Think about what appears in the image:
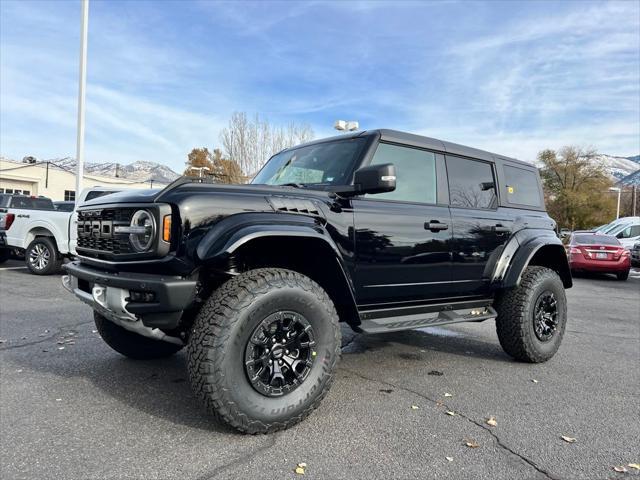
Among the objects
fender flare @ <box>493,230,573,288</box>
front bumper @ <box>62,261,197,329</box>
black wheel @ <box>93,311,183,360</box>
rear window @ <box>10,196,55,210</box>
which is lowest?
black wheel @ <box>93,311,183,360</box>

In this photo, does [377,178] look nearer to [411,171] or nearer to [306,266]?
[306,266]

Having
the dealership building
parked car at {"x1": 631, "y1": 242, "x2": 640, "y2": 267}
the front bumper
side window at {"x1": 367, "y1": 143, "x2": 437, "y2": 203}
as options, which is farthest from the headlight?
the dealership building

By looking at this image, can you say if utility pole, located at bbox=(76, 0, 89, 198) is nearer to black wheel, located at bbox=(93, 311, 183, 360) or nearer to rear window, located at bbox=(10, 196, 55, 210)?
rear window, located at bbox=(10, 196, 55, 210)

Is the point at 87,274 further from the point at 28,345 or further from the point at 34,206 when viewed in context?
the point at 34,206

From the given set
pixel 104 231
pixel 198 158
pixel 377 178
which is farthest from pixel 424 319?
pixel 198 158

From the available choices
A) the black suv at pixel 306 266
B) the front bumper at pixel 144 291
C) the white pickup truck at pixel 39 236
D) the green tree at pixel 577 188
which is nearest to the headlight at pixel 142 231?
the black suv at pixel 306 266

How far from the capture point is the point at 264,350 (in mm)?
2889

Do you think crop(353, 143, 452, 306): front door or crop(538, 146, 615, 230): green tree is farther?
crop(538, 146, 615, 230): green tree

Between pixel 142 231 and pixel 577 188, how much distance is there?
52607 millimetres

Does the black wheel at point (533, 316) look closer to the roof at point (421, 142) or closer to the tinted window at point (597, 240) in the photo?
the roof at point (421, 142)

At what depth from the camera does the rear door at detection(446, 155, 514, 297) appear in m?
4.10

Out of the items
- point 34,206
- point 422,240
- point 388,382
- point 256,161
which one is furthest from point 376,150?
point 256,161

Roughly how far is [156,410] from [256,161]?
23.9 m

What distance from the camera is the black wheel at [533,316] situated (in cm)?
436
